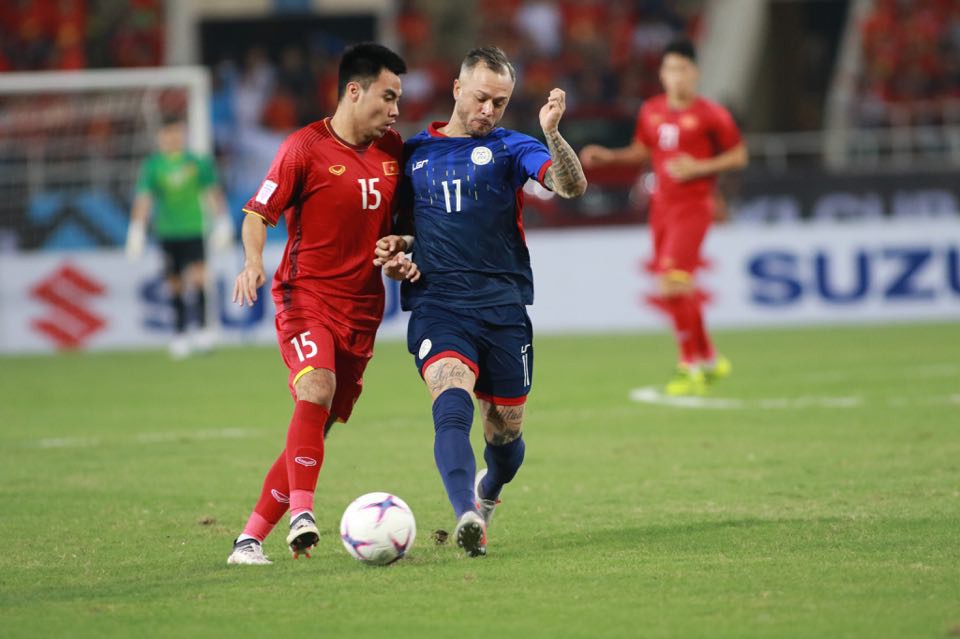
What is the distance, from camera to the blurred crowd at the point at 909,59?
25806mm

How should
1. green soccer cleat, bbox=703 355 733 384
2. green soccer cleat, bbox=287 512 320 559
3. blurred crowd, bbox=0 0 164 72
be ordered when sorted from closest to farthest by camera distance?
green soccer cleat, bbox=287 512 320 559, green soccer cleat, bbox=703 355 733 384, blurred crowd, bbox=0 0 164 72

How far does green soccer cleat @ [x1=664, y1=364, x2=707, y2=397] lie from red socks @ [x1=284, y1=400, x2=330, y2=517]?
6.58 metres

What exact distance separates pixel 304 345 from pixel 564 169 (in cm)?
125

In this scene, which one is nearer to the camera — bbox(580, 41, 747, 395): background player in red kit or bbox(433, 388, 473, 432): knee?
bbox(433, 388, 473, 432): knee

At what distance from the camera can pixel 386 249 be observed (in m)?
6.11

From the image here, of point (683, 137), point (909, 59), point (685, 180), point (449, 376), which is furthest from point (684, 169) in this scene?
point (909, 59)

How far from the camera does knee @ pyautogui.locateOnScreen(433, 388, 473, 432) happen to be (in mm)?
5990

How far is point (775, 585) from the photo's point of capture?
5.32 metres

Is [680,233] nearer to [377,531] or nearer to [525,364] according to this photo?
[525,364]

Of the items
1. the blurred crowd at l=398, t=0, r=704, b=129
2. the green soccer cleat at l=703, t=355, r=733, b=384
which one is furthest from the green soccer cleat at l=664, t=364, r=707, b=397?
the blurred crowd at l=398, t=0, r=704, b=129

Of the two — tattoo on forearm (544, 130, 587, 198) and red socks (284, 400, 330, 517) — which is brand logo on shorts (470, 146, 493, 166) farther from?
red socks (284, 400, 330, 517)

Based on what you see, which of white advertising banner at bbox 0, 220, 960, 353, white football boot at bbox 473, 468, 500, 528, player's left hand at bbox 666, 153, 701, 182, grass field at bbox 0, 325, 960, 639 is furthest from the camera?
white advertising banner at bbox 0, 220, 960, 353

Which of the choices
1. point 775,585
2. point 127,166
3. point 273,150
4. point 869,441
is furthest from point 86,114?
point 775,585

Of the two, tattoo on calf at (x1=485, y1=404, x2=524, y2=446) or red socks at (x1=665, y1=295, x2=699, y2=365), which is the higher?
tattoo on calf at (x1=485, y1=404, x2=524, y2=446)
